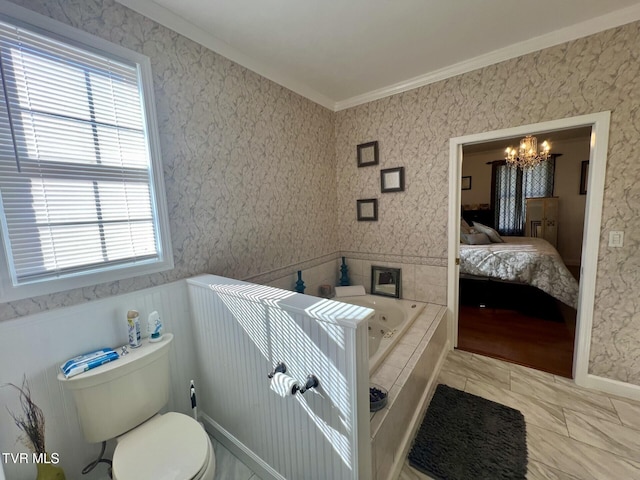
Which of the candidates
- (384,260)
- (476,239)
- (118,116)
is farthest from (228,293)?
(476,239)

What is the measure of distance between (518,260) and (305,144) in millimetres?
2981

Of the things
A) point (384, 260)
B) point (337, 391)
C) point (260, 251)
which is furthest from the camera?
point (384, 260)

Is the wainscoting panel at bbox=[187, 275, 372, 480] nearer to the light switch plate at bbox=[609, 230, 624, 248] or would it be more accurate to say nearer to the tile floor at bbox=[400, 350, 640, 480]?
the tile floor at bbox=[400, 350, 640, 480]

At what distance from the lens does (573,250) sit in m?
5.29

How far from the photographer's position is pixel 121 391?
124 cm

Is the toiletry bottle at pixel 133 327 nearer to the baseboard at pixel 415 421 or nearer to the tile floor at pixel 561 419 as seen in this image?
the baseboard at pixel 415 421

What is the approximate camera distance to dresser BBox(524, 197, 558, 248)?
5.21 meters

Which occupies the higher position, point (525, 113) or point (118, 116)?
point (525, 113)

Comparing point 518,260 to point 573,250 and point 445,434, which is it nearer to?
point 445,434

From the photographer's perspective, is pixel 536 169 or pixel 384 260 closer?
pixel 384 260

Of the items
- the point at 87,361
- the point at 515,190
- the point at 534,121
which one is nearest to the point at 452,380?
the point at 534,121

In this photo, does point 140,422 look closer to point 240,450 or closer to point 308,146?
point 240,450

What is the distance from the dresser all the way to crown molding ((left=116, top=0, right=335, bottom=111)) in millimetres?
5252

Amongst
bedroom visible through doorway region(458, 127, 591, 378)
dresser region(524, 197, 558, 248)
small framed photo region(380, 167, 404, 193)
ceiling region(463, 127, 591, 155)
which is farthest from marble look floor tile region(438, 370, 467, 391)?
dresser region(524, 197, 558, 248)
